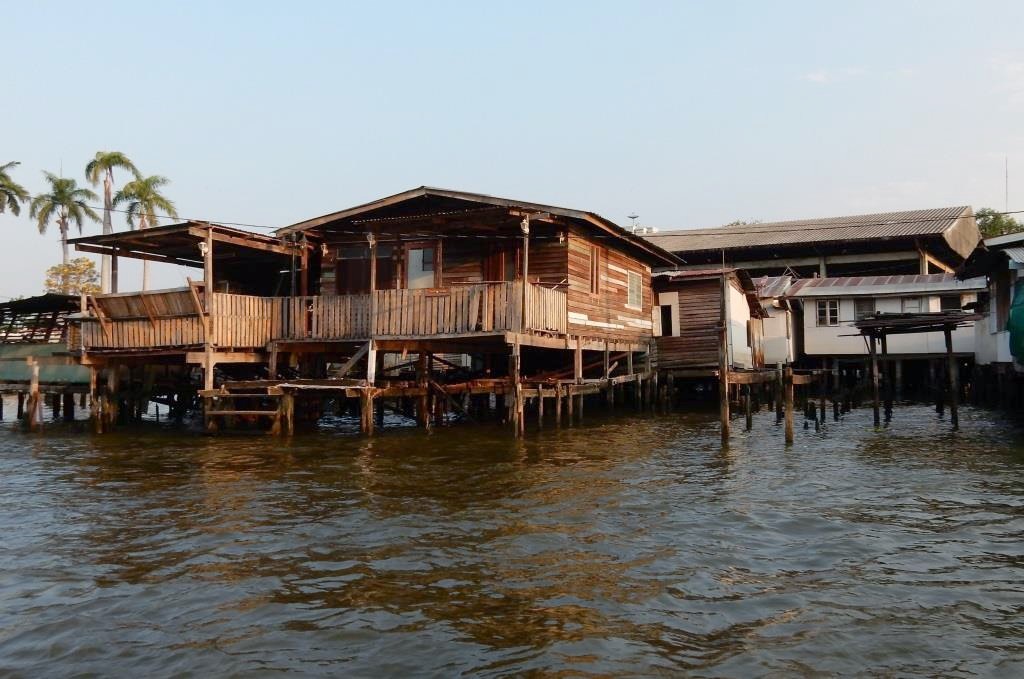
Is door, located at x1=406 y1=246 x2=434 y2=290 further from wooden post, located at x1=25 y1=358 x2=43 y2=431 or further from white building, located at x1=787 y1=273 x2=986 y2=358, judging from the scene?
white building, located at x1=787 y1=273 x2=986 y2=358

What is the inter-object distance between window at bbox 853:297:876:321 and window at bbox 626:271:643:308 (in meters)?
12.6

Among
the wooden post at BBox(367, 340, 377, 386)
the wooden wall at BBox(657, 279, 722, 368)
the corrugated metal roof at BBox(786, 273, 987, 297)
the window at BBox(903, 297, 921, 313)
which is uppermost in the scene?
the corrugated metal roof at BBox(786, 273, 987, 297)

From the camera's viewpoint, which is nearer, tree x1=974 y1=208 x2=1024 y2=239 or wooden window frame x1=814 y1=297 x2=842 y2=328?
wooden window frame x1=814 y1=297 x2=842 y2=328

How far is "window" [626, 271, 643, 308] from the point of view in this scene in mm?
27236

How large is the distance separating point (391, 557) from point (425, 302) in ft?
37.4

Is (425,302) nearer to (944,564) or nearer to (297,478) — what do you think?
(297,478)

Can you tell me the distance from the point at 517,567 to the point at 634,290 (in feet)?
65.1

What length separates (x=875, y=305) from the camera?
35.3 metres

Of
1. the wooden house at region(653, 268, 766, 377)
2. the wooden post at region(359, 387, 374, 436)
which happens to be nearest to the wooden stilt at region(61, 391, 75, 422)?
the wooden post at region(359, 387, 374, 436)

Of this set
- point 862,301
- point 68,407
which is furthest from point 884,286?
point 68,407

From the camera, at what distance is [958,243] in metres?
44.4

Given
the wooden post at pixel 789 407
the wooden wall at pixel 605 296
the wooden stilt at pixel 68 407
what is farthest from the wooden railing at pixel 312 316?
the wooden stilt at pixel 68 407

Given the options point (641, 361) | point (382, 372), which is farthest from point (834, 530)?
point (641, 361)

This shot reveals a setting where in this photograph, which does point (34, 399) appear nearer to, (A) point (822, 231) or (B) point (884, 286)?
(B) point (884, 286)
